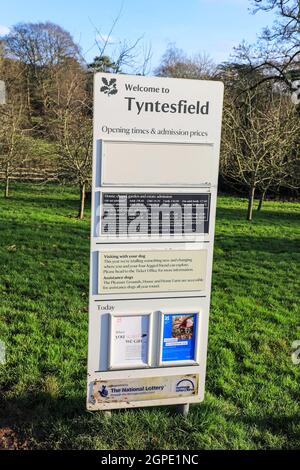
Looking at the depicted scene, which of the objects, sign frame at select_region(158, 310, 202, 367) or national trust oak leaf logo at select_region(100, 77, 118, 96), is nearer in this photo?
national trust oak leaf logo at select_region(100, 77, 118, 96)

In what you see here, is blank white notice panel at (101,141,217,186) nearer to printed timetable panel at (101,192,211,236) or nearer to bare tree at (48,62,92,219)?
printed timetable panel at (101,192,211,236)

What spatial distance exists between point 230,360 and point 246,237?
25.4 feet

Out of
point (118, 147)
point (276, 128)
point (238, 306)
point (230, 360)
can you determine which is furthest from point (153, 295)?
point (276, 128)

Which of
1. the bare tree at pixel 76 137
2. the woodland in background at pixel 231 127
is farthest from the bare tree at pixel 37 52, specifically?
the bare tree at pixel 76 137

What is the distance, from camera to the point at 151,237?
11.6ft

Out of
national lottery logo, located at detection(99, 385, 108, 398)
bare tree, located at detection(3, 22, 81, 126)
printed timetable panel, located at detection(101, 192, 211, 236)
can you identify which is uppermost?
bare tree, located at detection(3, 22, 81, 126)

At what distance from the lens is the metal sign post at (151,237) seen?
3354mm

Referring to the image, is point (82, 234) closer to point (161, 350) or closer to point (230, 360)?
point (230, 360)

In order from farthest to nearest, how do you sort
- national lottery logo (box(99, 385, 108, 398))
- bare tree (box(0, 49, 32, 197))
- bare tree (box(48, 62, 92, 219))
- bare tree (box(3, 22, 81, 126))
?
bare tree (box(3, 22, 81, 126)) → bare tree (box(0, 49, 32, 197)) → bare tree (box(48, 62, 92, 219)) → national lottery logo (box(99, 385, 108, 398))

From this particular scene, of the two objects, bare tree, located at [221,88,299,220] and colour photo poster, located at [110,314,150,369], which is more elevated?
bare tree, located at [221,88,299,220]

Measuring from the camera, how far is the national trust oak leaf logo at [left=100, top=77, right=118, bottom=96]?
3256 millimetres

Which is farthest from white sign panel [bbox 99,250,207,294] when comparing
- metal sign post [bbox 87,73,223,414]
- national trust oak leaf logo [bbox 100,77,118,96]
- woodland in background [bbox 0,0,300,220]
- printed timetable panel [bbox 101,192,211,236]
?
woodland in background [bbox 0,0,300,220]

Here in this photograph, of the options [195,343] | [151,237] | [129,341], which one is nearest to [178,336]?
[195,343]

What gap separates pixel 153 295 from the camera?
3.63 metres
